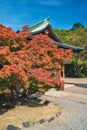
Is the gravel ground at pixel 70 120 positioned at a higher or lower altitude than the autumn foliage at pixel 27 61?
lower

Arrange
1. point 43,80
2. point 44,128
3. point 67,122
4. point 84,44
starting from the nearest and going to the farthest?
1. point 44,128
2. point 67,122
3. point 43,80
4. point 84,44

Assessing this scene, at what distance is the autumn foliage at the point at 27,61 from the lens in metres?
8.16

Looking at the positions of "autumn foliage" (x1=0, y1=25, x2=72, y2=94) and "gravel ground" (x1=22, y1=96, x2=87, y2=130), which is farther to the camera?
"autumn foliage" (x1=0, y1=25, x2=72, y2=94)

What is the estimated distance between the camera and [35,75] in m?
8.83

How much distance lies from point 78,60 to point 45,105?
22738 millimetres

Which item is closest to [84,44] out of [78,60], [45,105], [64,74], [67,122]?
[78,60]

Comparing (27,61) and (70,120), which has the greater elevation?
(27,61)

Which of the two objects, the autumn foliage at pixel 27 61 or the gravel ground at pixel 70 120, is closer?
the gravel ground at pixel 70 120

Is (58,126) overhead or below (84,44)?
below

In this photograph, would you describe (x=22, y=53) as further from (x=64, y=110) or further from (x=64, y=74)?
(x=64, y=74)

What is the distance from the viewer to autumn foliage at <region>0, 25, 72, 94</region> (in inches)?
321

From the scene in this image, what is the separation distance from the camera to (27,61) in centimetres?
904

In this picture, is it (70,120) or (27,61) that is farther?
(27,61)

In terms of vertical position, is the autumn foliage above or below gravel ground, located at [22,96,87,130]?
above
